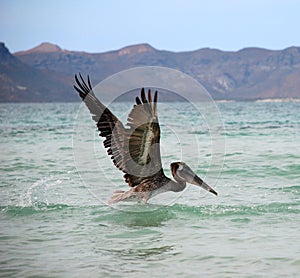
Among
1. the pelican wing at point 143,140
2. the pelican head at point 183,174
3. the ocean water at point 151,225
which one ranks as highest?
the pelican wing at point 143,140

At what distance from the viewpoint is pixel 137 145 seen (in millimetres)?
8305

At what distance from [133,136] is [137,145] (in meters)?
0.14

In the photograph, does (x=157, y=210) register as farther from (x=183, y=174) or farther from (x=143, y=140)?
(x=143, y=140)

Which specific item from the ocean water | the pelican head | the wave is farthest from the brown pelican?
the ocean water

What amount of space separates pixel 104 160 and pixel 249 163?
4203mm

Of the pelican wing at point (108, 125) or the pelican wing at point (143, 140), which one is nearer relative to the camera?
the pelican wing at point (143, 140)

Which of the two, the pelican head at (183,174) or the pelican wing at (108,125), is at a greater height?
the pelican wing at (108,125)

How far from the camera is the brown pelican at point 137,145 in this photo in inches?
312

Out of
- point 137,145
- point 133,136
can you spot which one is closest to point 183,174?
point 137,145

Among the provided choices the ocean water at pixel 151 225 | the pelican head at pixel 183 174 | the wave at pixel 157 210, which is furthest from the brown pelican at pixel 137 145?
the ocean water at pixel 151 225

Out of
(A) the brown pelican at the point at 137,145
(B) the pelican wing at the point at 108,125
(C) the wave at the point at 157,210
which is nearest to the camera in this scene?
(A) the brown pelican at the point at 137,145

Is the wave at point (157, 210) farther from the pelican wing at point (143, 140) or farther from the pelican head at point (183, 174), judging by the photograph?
the pelican wing at point (143, 140)

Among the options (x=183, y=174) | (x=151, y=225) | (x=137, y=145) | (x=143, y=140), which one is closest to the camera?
(x=143, y=140)

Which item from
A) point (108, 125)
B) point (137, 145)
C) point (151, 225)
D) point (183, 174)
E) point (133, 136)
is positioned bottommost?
point (151, 225)
